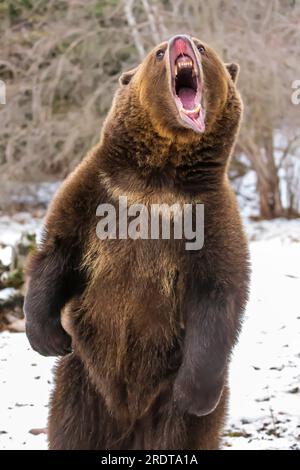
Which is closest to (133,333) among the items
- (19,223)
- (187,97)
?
(187,97)

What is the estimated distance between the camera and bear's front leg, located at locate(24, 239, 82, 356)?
353 centimetres

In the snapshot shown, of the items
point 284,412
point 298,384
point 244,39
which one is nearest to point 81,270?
point 284,412

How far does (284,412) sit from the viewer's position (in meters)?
5.23

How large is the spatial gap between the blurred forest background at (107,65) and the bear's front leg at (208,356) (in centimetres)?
1149

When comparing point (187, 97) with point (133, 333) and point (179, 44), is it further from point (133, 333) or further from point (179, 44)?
point (133, 333)

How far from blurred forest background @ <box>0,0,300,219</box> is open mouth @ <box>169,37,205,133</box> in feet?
A: 35.8

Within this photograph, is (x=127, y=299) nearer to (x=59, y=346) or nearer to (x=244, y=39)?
(x=59, y=346)

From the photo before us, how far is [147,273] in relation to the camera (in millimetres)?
3459

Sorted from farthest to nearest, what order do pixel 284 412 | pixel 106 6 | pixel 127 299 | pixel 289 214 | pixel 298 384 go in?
pixel 289 214 → pixel 106 6 → pixel 298 384 → pixel 284 412 → pixel 127 299

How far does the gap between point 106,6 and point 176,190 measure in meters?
13.6

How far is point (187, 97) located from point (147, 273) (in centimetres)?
83

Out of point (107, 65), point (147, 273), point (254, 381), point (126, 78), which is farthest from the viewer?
point (107, 65)

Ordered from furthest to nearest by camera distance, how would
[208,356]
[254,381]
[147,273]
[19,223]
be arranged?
[19,223] < [254,381] < [147,273] < [208,356]

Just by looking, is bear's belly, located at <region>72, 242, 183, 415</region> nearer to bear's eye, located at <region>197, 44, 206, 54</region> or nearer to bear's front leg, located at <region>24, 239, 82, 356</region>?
bear's front leg, located at <region>24, 239, 82, 356</region>
